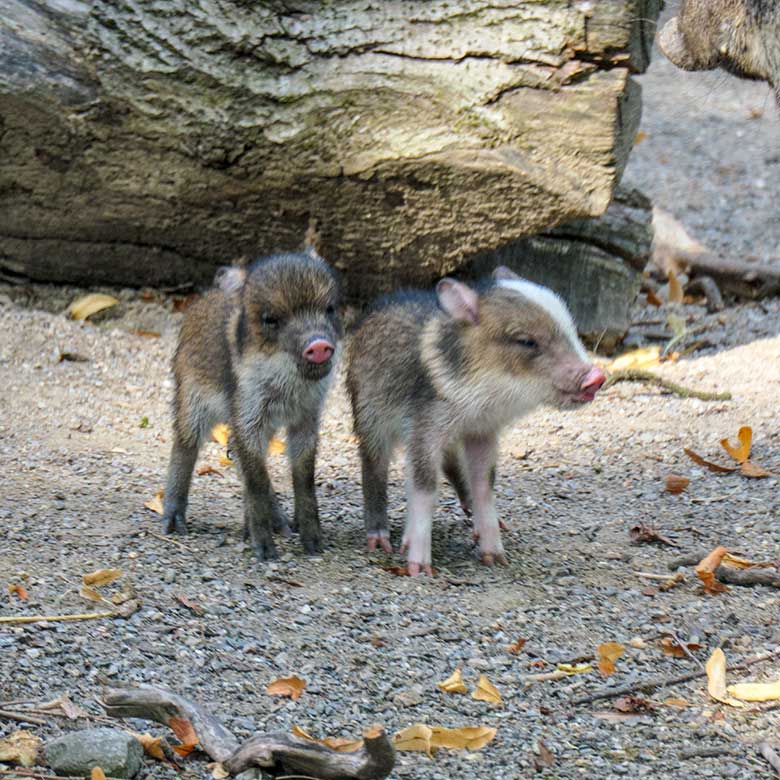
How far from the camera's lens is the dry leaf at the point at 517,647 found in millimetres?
3908

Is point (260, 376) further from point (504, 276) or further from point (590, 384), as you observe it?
point (590, 384)

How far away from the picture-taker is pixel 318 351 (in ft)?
14.3

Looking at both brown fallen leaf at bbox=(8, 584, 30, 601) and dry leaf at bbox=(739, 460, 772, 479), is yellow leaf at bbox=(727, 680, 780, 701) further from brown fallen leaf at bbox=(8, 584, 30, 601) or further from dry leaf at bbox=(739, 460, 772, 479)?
brown fallen leaf at bbox=(8, 584, 30, 601)

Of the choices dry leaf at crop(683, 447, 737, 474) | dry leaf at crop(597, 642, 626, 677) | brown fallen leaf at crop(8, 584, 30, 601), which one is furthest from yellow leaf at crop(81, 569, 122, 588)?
dry leaf at crop(683, 447, 737, 474)

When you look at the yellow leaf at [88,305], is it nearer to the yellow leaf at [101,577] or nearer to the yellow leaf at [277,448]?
the yellow leaf at [277,448]

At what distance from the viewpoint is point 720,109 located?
1227cm

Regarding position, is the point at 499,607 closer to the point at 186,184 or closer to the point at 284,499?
the point at 284,499

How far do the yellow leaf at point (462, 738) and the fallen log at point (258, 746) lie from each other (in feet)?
1.06

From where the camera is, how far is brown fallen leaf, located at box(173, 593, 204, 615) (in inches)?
Answer: 157

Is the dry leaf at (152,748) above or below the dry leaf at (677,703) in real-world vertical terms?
below

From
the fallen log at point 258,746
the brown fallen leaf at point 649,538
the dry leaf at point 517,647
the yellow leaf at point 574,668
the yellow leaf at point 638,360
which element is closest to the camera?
the fallen log at point 258,746

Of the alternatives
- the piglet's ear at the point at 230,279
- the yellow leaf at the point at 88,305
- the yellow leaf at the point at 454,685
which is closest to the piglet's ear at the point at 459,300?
the piglet's ear at the point at 230,279

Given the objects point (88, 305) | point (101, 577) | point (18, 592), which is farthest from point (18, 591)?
point (88, 305)

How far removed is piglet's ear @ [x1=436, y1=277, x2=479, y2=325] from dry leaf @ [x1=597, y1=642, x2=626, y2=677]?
123 cm
